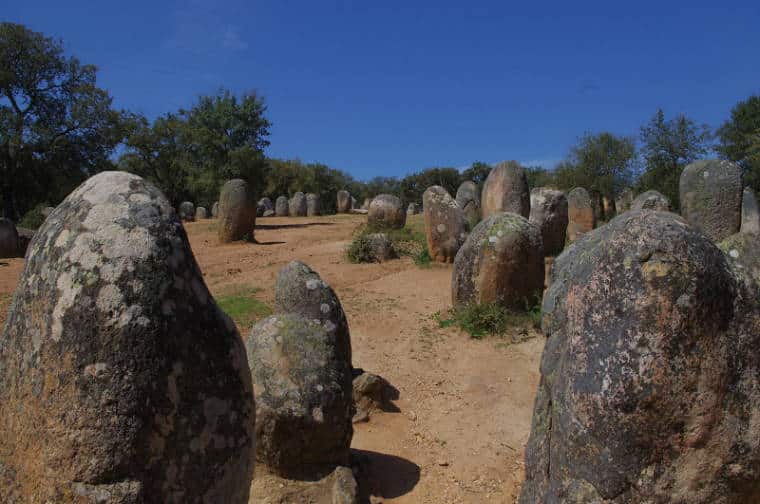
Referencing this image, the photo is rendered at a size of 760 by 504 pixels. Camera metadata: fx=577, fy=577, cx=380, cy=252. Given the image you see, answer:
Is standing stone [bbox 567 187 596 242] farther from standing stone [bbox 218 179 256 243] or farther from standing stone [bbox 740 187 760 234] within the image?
standing stone [bbox 218 179 256 243]

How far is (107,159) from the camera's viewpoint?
97.9ft

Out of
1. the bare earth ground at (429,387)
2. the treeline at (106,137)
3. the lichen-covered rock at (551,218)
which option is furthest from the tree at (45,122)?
the lichen-covered rock at (551,218)

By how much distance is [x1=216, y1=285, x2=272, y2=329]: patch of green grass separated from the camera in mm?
9635

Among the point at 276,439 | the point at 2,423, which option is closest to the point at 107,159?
the point at 276,439

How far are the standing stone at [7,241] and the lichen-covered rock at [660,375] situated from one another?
18043 mm

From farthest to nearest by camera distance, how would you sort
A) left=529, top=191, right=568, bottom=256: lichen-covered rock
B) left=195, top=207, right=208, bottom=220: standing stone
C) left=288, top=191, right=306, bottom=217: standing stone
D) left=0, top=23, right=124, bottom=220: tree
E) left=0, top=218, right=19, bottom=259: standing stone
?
left=288, top=191, right=306, bottom=217: standing stone → left=195, top=207, right=208, bottom=220: standing stone → left=0, top=23, right=124, bottom=220: tree → left=0, top=218, right=19, bottom=259: standing stone → left=529, top=191, right=568, bottom=256: lichen-covered rock

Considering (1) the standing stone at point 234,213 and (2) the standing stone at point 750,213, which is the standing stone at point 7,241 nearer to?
(1) the standing stone at point 234,213

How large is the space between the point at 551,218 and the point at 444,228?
3.24 meters

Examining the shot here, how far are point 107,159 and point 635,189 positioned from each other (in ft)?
94.1

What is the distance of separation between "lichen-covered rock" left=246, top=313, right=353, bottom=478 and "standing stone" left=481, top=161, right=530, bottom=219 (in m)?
11.5

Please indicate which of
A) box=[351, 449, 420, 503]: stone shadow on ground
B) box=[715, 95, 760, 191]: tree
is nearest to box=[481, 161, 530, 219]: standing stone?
box=[351, 449, 420, 503]: stone shadow on ground

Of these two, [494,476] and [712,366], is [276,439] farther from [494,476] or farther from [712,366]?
[712,366]

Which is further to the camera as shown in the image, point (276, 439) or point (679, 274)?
point (276, 439)

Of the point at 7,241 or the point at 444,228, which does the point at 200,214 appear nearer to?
the point at 7,241
